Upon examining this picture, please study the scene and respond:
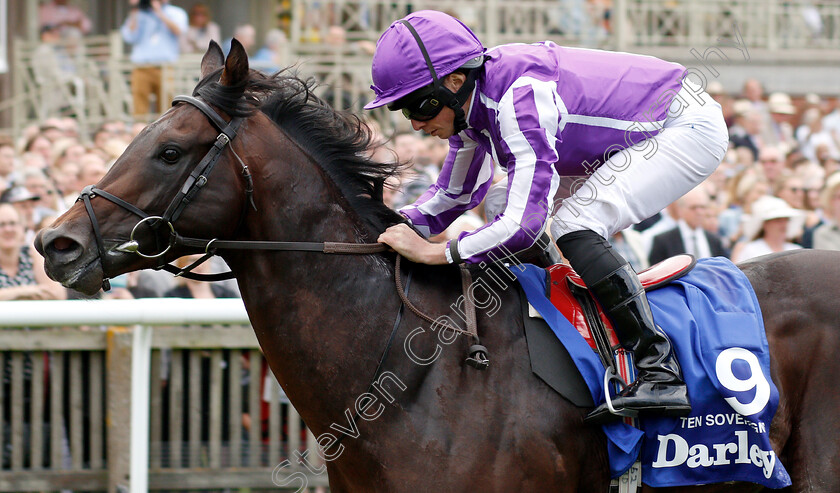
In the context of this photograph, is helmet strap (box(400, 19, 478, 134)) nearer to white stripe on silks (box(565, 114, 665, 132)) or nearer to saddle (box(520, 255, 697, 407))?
white stripe on silks (box(565, 114, 665, 132))

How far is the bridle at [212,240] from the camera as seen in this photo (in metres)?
2.91

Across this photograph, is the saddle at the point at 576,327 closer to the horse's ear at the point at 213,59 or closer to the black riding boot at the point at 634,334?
the black riding boot at the point at 634,334

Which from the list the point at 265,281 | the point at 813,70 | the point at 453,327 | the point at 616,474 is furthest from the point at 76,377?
the point at 813,70

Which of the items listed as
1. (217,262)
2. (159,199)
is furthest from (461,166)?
(217,262)

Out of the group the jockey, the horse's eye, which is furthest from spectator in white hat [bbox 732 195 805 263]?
the horse's eye

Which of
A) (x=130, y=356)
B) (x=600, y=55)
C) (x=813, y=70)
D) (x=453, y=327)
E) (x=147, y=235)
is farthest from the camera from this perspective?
(x=813, y=70)

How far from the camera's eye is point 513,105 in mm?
3049

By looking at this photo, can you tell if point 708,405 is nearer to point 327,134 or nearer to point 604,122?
point 604,122

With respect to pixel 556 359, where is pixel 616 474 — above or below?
below

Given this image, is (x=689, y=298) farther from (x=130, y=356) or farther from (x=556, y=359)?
(x=130, y=356)

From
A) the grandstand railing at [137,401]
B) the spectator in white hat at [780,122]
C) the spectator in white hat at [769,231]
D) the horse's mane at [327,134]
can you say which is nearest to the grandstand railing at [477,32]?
the spectator in white hat at [780,122]

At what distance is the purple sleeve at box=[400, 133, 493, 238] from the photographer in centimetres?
361

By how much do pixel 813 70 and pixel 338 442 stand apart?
47.8 feet

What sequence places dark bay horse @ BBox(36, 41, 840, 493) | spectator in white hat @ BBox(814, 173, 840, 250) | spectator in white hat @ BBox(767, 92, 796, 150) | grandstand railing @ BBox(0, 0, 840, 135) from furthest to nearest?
grandstand railing @ BBox(0, 0, 840, 135) < spectator in white hat @ BBox(767, 92, 796, 150) < spectator in white hat @ BBox(814, 173, 840, 250) < dark bay horse @ BBox(36, 41, 840, 493)
